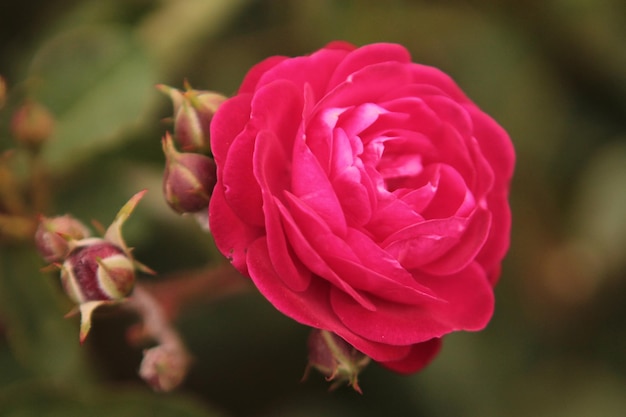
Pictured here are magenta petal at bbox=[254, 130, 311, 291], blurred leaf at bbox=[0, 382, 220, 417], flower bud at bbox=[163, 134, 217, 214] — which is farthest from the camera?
blurred leaf at bbox=[0, 382, 220, 417]

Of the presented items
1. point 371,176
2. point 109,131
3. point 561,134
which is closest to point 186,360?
point 371,176

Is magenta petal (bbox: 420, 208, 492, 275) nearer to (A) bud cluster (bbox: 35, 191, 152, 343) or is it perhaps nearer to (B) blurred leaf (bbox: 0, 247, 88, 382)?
(A) bud cluster (bbox: 35, 191, 152, 343)

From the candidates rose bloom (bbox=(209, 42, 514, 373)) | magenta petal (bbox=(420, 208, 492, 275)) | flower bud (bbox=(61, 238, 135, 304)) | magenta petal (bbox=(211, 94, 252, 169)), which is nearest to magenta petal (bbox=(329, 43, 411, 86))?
rose bloom (bbox=(209, 42, 514, 373))

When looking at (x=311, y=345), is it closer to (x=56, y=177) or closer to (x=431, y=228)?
(x=431, y=228)

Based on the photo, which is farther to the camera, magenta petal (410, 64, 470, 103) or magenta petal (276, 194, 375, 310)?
magenta petal (410, 64, 470, 103)

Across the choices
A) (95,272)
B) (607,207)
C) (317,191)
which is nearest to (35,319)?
(95,272)

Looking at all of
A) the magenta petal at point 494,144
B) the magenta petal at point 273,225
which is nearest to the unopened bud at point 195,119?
the magenta petal at point 273,225
